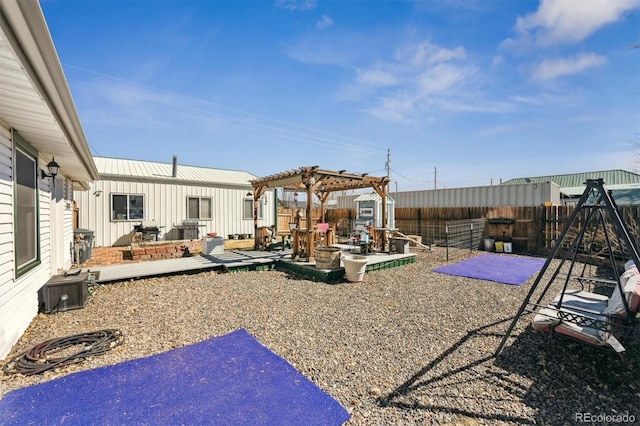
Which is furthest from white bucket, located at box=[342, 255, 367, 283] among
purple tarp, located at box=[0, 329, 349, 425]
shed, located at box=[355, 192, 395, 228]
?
shed, located at box=[355, 192, 395, 228]

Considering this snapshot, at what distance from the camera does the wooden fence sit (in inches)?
391

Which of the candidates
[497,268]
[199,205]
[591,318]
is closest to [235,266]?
[199,205]

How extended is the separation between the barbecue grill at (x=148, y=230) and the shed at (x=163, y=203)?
3 cm

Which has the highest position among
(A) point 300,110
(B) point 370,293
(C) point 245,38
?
(C) point 245,38

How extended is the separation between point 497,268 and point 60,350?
9.04 m

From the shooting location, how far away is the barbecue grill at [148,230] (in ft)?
32.2

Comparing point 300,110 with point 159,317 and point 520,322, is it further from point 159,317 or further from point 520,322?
point 520,322

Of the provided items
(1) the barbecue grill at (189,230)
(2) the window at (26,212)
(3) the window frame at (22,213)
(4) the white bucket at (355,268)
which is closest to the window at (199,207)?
(1) the barbecue grill at (189,230)

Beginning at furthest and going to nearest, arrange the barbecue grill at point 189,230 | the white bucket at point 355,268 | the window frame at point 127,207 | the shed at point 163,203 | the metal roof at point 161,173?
the barbecue grill at point 189,230 → the metal roof at point 161,173 → the window frame at point 127,207 → the shed at point 163,203 → the white bucket at point 355,268

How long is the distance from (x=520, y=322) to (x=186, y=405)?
14.1 ft

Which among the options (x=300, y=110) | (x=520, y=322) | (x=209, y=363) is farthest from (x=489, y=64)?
(x=209, y=363)

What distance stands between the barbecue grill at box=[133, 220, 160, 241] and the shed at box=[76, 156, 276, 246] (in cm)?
3

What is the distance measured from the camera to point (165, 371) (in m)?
2.66

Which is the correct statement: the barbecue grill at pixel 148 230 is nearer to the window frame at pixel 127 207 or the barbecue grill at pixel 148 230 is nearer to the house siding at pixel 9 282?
the window frame at pixel 127 207
